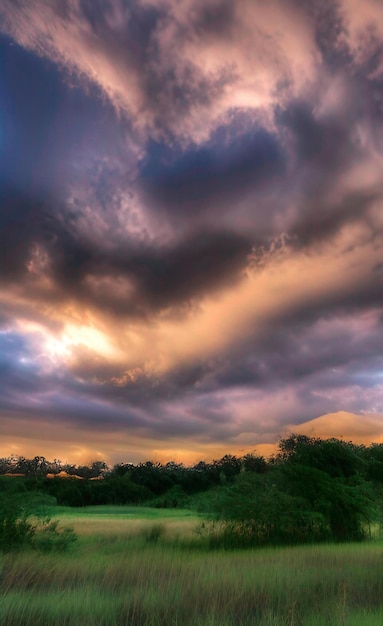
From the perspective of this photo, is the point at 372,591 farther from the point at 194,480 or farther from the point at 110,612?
the point at 194,480

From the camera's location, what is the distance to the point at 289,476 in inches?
1096

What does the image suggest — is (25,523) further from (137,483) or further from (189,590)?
(137,483)

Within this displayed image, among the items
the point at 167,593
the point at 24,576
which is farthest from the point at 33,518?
the point at 167,593

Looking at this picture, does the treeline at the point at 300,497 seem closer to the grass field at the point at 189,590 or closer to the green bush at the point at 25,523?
the green bush at the point at 25,523

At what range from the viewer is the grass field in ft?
25.8

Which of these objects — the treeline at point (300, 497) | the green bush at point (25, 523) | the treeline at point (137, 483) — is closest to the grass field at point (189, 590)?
the green bush at point (25, 523)

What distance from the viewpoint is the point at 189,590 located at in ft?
33.3

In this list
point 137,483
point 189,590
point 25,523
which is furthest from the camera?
point 137,483

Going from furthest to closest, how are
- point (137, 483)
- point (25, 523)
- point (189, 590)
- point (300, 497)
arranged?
point (137, 483)
point (300, 497)
point (25, 523)
point (189, 590)

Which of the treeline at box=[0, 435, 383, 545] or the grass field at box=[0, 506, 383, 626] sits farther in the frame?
the treeline at box=[0, 435, 383, 545]

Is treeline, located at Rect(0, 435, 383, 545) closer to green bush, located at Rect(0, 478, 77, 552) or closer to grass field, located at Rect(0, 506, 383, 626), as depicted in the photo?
green bush, located at Rect(0, 478, 77, 552)

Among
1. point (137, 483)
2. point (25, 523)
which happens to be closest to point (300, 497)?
point (25, 523)

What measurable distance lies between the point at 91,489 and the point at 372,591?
3138 inches

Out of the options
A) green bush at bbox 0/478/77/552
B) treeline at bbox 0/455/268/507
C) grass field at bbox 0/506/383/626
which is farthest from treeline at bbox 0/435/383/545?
treeline at bbox 0/455/268/507
